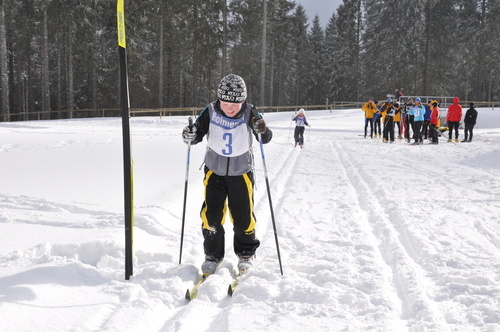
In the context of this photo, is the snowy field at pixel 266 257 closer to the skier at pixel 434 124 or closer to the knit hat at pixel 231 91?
the knit hat at pixel 231 91

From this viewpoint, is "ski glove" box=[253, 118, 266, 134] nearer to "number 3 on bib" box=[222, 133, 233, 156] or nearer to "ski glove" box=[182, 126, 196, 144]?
"number 3 on bib" box=[222, 133, 233, 156]

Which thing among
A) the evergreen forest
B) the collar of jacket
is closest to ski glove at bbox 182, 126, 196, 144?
the collar of jacket

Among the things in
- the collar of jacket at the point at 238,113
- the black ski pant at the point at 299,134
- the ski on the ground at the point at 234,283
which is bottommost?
the ski on the ground at the point at 234,283

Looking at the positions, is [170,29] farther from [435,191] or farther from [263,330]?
[263,330]

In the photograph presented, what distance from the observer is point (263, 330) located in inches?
107

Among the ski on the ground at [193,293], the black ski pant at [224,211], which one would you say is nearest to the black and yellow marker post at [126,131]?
the ski on the ground at [193,293]

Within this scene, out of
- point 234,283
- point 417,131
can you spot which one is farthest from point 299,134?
point 234,283

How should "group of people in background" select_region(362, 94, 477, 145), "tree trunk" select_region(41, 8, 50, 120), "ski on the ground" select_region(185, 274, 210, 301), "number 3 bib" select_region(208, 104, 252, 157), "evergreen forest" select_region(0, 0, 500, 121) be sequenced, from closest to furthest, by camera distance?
1. "ski on the ground" select_region(185, 274, 210, 301)
2. "number 3 bib" select_region(208, 104, 252, 157)
3. "group of people in background" select_region(362, 94, 477, 145)
4. "tree trunk" select_region(41, 8, 50, 120)
5. "evergreen forest" select_region(0, 0, 500, 121)

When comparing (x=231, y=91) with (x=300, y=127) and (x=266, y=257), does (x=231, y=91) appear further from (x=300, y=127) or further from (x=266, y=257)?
(x=300, y=127)

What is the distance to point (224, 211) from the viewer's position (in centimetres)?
386

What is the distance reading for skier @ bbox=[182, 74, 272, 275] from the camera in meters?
3.64

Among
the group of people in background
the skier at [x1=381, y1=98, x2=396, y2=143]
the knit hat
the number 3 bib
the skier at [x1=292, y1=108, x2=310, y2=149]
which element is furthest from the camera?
the skier at [x1=381, y1=98, x2=396, y2=143]

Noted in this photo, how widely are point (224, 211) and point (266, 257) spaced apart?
73 cm

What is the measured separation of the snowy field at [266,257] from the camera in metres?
2.86
